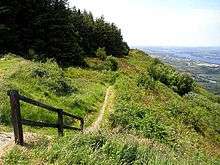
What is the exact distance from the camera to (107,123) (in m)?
26.0

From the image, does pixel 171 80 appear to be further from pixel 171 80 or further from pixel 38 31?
pixel 38 31

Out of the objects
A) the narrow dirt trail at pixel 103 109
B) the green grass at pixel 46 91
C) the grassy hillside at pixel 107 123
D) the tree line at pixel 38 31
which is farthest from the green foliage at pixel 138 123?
the tree line at pixel 38 31

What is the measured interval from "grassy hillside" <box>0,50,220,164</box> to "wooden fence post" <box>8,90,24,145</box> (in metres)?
0.27

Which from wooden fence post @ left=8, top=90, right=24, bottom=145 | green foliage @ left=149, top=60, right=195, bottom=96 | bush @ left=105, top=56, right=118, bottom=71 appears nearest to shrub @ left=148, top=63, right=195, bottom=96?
green foliage @ left=149, top=60, right=195, bottom=96

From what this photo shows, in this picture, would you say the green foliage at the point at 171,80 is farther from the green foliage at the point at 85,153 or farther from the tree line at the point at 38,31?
the green foliage at the point at 85,153

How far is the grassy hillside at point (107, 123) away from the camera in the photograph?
11.8 meters

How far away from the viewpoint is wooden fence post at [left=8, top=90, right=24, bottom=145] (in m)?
11.5

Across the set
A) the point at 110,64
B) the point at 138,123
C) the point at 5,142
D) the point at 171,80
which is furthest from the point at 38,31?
the point at 5,142

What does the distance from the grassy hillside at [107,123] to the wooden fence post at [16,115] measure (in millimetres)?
270

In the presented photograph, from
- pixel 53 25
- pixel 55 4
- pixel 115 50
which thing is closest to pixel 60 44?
pixel 53 25

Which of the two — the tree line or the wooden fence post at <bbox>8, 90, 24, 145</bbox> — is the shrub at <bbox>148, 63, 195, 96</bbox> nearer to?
the tree line

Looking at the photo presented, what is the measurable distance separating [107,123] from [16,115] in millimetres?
14514

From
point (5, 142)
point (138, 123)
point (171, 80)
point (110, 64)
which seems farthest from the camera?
point (171, 80)

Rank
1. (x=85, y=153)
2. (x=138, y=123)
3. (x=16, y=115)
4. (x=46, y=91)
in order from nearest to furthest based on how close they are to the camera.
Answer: (x=85, y=153)
(x=16, y=115)
(x=138, y=123)
(x=46, y=91)
